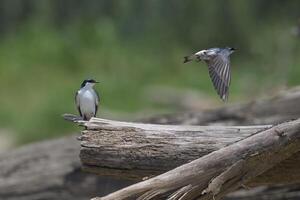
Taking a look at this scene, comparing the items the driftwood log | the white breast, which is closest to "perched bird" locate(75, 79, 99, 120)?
the white breast

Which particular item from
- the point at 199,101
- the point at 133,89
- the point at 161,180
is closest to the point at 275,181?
the point at 161,180

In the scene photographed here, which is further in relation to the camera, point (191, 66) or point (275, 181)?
point (191, 66)

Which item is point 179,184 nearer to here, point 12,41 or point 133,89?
point 133,89

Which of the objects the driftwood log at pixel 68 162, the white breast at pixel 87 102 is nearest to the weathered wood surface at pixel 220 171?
the white breast at pixel 87 102

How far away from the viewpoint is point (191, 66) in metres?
10.9

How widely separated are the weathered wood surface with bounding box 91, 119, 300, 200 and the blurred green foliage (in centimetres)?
607

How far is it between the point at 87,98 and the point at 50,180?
192 cm

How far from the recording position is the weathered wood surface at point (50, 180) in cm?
515

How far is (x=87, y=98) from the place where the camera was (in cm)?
331

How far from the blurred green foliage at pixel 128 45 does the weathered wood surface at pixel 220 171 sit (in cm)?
607

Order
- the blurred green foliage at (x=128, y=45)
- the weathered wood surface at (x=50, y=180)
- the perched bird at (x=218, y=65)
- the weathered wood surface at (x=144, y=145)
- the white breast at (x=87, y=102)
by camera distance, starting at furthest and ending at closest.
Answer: the blurred green foliage at (x=128, y=45), the weathered wood surface at (x=50, y=180), the weathered wood surface at (x=144, y=145), the white breast at (x=87, y=102), the perched bird at (x=218, y=65)

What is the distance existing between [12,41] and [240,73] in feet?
9.47

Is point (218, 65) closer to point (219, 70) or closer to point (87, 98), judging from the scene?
point (219, 70)

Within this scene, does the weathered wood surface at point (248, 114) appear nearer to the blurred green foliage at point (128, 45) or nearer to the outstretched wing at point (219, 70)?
the outstretched wing at point (219, 70)
